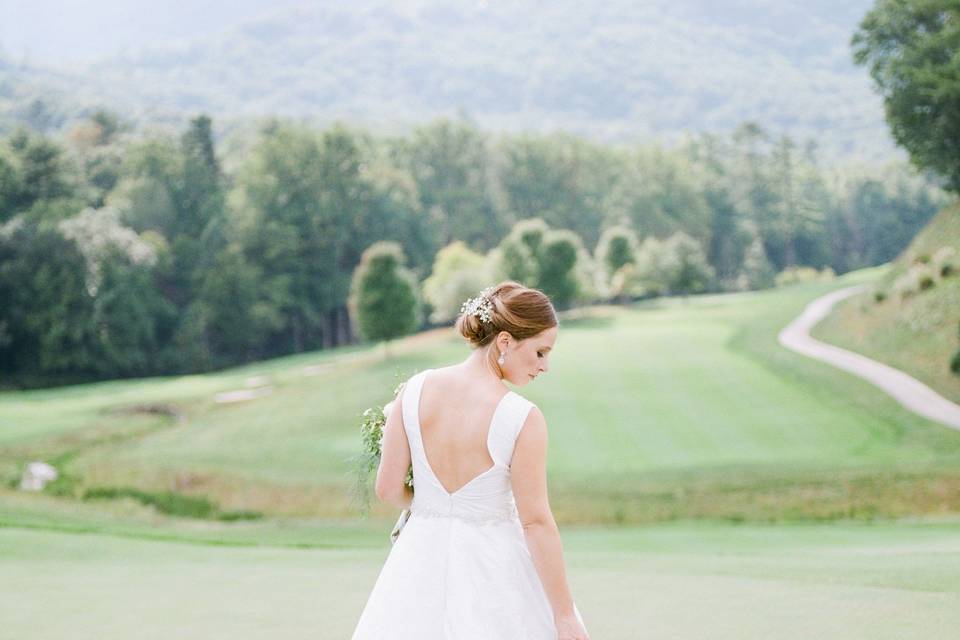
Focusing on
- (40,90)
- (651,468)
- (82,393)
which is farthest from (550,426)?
(40,90)

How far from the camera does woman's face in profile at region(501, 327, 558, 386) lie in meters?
3.54

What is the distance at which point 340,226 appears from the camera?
61.2 meters

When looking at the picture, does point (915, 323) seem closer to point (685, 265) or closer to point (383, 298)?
point (383, 298)

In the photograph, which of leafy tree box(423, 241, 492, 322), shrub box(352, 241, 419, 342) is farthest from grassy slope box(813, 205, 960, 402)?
leafy tree box(423, 241, 492, 322)

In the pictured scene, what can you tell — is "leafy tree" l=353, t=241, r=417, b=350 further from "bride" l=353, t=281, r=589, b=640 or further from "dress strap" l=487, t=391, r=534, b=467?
"dress strap" l=487, t=391, r=534, b=467

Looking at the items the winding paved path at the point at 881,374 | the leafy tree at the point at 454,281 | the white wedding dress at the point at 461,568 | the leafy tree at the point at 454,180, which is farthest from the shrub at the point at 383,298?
the leafy tree at the point at 454,180

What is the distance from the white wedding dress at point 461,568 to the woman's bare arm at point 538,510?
0.21 ft

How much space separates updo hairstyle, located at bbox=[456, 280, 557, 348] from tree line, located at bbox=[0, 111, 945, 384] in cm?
3238

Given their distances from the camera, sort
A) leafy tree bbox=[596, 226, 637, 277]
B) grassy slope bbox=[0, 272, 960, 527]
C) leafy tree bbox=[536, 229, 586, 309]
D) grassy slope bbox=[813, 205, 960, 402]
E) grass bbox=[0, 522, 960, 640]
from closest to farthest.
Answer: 1. grass bbox=[0, 522, 960, 640]
2. grassy slope bbox=[0, 272, 960, 527]
3. grassy slope bbox=[813, 205, 960, 402]
4. leafy tree bbox=[536, 229, 586, 309]
5. leafy tree bbox=[596, 226, 637, 277]

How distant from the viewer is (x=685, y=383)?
28625 mm

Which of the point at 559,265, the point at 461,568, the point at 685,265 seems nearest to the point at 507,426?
the point at 461,568

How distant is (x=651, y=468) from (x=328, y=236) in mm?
42771

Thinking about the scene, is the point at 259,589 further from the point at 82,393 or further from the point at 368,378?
the point at 82,393

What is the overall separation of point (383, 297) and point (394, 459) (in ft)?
106
